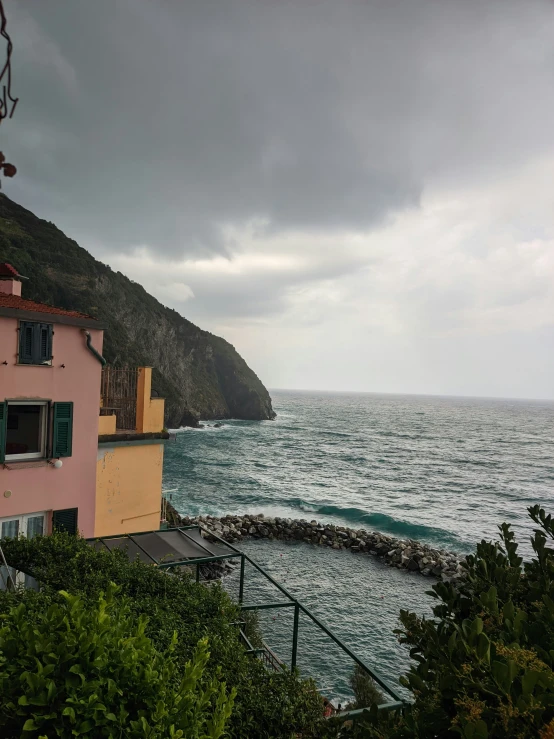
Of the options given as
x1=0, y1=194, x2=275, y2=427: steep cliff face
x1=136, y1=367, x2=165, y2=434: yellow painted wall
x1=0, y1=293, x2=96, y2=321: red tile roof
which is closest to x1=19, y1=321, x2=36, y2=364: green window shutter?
x1=0, y1=293, x2=96, y2=321: red tile roof

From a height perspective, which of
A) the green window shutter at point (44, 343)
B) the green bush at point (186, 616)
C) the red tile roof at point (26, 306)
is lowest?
the green bush at point (186, 616)

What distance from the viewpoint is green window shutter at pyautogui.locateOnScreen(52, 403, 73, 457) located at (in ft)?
35.0

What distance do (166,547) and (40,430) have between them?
14.2 feet

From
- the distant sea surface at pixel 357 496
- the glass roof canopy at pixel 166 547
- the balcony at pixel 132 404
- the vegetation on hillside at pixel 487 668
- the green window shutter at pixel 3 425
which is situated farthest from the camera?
the distant sea surface at pixel 357 496

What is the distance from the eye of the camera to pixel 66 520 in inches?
431

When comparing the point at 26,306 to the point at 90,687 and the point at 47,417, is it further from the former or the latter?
the point at 90,687

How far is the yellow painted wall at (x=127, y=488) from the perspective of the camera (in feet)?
41.7

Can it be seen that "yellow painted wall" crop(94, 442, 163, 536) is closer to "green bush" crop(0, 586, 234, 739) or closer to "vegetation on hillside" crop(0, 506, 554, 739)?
"vegetation on hillside" crop(0, 506, 554, 739)

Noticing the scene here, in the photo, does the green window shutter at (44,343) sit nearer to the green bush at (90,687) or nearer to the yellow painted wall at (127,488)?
the yellow painted wall at (127,488)

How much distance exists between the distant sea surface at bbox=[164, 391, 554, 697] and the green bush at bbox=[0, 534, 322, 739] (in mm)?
11820

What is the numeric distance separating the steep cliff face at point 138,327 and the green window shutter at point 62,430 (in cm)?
4017

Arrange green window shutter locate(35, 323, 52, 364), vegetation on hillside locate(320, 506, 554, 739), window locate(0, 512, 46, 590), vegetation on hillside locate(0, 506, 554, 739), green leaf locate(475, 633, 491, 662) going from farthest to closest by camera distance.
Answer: green window shutter locate(35, 323, 52, 364) → window locate(0, 512, 46, 590) → green leaf locate(475, 633, 491, 662) → vegetation on hillside locate(0, 506, 554, 739) → vegetation on hillside locate(320, 506, 554, 739)

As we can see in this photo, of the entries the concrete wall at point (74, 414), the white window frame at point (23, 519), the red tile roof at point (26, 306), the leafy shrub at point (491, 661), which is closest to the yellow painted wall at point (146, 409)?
the concrete wall at point (74, 414)

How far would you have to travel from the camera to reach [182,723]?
2.52 meters
